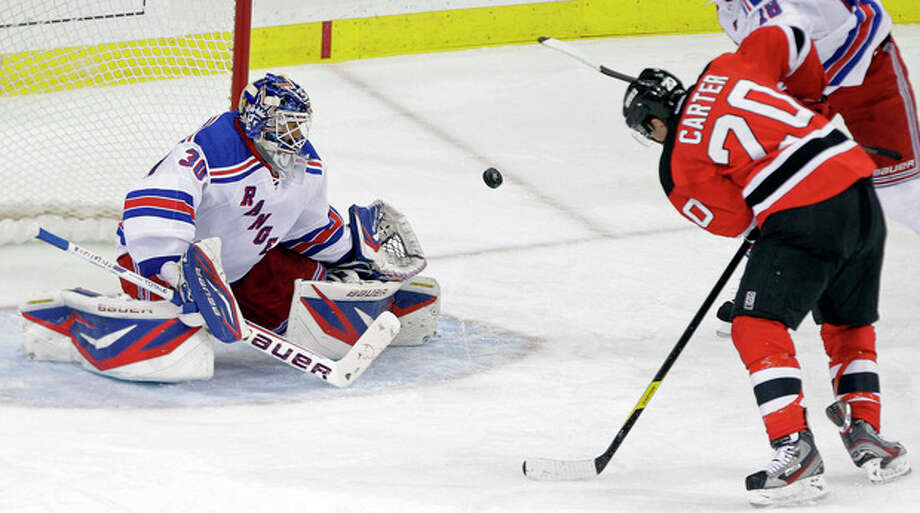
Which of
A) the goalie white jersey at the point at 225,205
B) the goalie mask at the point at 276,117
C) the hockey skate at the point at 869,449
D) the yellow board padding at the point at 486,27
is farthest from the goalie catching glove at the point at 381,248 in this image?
the yellow board padding at the point at 486,27

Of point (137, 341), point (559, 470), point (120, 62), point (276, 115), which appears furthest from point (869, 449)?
point (120, 62)

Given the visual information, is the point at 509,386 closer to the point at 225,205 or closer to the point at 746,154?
the point at 225,205

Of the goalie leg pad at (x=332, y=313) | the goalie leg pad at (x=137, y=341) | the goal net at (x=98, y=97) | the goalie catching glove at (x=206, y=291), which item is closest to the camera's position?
the goalie catching glove at (x=206, y=291)

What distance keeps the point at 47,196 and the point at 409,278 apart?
1.51 m

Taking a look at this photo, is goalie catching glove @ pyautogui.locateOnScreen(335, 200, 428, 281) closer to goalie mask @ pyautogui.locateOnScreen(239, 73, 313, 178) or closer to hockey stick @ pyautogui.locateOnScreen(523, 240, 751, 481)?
goalie mask @ pyautogui.locateOnScreen(239, 73, 313, 178)

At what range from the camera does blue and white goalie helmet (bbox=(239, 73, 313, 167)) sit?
359 cm

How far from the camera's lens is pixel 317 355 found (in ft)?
11.9

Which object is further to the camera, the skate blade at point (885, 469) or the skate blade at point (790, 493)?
the skate blade at point (885, 469)

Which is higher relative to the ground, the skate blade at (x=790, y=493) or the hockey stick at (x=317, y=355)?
the skate blade at (x=790, y=493)

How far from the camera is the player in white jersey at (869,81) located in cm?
381

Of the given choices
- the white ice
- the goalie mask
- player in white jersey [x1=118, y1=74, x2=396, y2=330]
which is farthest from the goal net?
the goalie mask

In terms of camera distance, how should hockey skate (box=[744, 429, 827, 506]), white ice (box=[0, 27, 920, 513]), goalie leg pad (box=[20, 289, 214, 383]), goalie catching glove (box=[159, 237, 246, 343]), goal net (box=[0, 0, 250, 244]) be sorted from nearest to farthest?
hockey skate (box=[744, 429, 827, 506]), white ice (box=[0, 27, 920, 513]), goalie catching glove (box=[159, 237, 246, 343]), goalie leg pad (box=[20, 289, 214, 383]), goal net (box=[0, 0, 250, 244])

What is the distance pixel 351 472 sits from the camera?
10.1 ft

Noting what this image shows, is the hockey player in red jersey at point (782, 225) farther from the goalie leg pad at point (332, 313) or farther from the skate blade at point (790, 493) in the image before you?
the goalie leg pad at point (332, 313)
